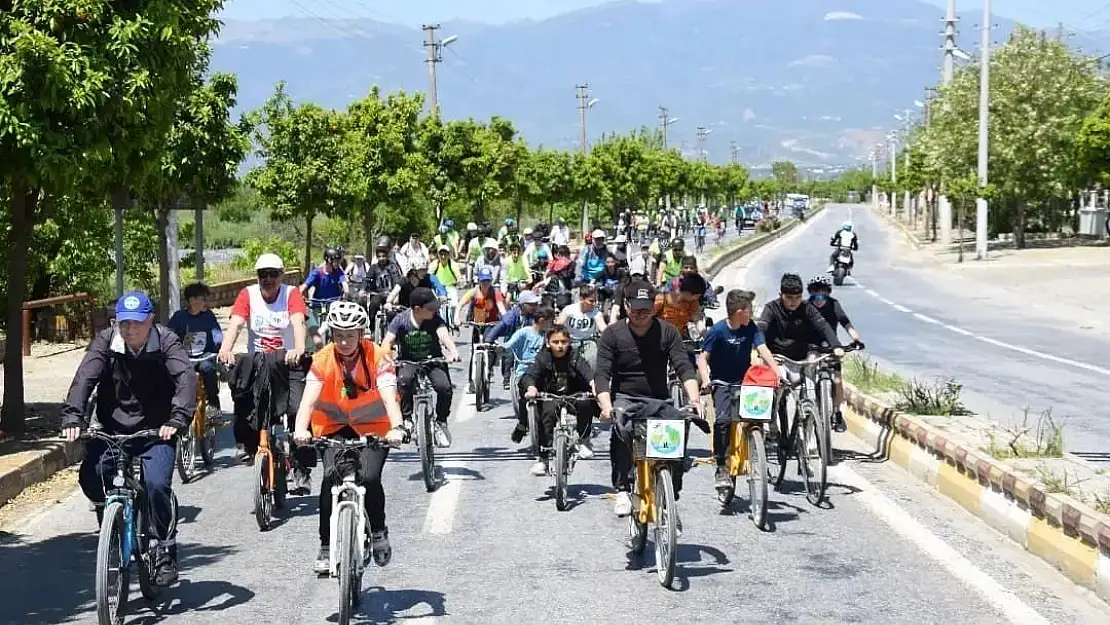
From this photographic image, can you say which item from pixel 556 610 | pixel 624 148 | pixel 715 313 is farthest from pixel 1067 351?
pixel 624 148

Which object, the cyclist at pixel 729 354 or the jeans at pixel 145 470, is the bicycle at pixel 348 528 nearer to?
the jeans at pixel 145 470

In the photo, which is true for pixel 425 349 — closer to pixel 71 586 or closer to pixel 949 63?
pixel 71 586

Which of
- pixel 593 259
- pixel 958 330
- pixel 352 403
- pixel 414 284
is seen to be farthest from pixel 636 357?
pixel 958 330

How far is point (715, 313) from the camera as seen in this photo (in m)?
31.3

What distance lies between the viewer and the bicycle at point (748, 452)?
10.4 meters

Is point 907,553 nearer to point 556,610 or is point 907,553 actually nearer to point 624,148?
point 556,610

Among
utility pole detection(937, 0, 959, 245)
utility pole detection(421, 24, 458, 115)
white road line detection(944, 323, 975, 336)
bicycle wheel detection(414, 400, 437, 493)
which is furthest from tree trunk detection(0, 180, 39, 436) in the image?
utility pole detection(937, 0, 959, 245)

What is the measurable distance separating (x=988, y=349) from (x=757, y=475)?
50.8 feet

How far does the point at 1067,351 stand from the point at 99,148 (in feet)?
57.5

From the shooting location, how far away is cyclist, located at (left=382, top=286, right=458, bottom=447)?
12.5 m

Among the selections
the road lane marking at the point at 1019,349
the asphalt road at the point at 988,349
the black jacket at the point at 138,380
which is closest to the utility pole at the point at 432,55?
the asphalt road at the point at 988,349

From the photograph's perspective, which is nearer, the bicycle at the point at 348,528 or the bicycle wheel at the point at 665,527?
the bicycle at the point at 348,528

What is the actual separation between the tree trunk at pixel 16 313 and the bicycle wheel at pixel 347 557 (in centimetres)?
809

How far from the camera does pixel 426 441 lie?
39.8 feet
